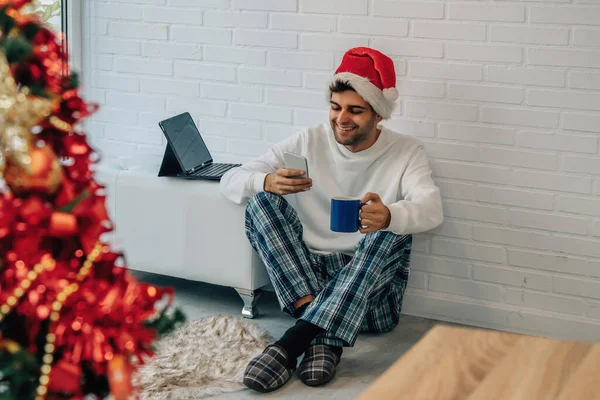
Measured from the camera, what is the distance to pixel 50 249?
39.5 inches

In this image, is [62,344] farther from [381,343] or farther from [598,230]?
[598,230]

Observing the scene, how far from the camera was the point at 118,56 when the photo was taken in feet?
12.3

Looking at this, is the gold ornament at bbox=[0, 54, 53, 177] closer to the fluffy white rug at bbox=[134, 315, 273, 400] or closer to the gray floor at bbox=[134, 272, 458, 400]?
the fluffy white rug at bbox=[134, 315, 273, 400]

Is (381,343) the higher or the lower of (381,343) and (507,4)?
the lower

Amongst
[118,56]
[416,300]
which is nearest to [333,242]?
[416,300]

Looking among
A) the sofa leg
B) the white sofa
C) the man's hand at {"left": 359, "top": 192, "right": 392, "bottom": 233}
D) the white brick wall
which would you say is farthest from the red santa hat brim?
the sofa leg

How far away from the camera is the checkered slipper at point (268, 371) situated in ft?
8.21

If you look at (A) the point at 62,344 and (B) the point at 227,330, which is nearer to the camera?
(A) the point at 62,344

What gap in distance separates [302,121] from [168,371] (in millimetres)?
1236

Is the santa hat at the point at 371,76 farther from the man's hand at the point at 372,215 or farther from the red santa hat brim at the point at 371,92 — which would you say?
the man's hand at the point at 372,215

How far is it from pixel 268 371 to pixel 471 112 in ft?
4.05

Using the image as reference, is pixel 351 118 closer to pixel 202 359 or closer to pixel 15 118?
pixel 202 359

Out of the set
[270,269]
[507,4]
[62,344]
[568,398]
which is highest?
[507,4]

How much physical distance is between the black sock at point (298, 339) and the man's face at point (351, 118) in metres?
0.68
